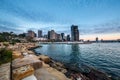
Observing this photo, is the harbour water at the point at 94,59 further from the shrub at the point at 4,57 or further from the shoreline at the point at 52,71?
the shrub at the point at 4,57

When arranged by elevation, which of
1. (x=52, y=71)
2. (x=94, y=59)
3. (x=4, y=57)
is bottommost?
(x=94, y=59)

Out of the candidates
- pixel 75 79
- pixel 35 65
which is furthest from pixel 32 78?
pixel 75 79

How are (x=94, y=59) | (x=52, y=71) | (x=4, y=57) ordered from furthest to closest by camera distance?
(x=94, y=59) < (x=4, y=57) < (x=52, y=71)

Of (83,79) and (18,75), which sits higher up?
(18,75)

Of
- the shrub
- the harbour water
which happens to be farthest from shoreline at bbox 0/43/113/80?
the harbour water

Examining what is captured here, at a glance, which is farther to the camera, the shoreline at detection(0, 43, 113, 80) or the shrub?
the shrub

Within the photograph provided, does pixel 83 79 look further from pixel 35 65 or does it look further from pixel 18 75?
pixel 18 75

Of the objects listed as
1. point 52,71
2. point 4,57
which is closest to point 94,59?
point 52,71

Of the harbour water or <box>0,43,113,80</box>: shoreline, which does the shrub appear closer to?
<box>0,43,113,80</box>: shoreline

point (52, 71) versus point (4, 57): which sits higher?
point (4, 57)

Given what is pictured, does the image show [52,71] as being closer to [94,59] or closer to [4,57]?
[4,57]

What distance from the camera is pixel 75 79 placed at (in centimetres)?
993

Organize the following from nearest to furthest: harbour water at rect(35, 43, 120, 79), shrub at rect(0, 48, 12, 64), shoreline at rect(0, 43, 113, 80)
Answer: shoreline at rect(0, 43, 113, 80)
shrub at rect(0, 48, 12, 64)
harbour water at rect(35, 43, 120, 79)

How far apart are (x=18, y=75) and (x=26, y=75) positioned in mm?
394
